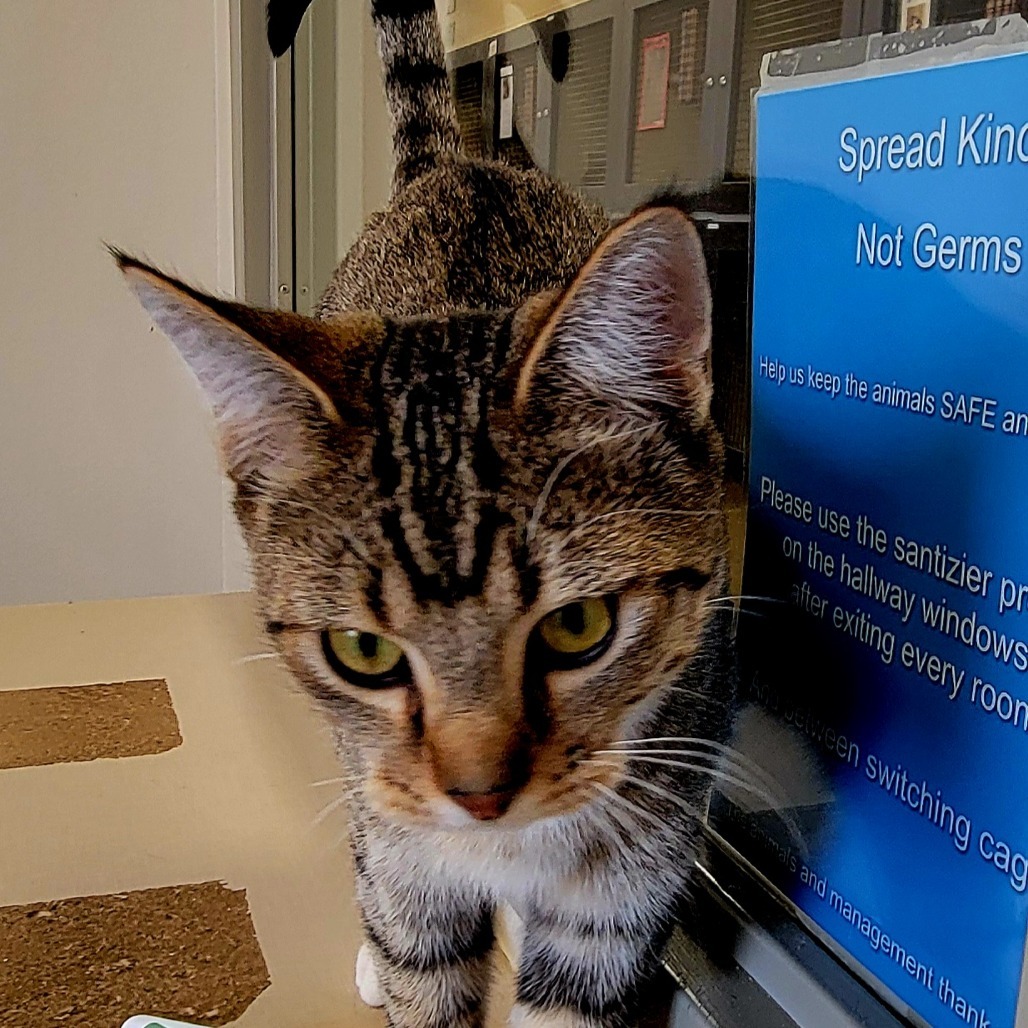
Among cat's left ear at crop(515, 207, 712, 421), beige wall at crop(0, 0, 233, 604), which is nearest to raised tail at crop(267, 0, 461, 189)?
cat's left ear at crop(515, 207, 712, 421)

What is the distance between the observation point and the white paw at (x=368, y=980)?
0.67 meters

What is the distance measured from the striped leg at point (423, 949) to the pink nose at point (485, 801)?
0.52ft

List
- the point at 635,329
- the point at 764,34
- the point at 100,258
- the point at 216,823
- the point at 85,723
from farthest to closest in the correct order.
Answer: the point at 100,258 → the point at 85,723 → the point at 216,823 → the point at 764,34 → the point at 635,329

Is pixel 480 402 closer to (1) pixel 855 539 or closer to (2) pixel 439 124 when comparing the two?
(1) pixel 855 539

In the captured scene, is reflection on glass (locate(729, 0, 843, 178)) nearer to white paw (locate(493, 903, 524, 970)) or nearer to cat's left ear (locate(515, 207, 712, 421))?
cat's left ear (locate(515, 207, 712, 421))

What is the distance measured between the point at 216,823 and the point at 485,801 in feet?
1.44

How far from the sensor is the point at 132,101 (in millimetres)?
1966

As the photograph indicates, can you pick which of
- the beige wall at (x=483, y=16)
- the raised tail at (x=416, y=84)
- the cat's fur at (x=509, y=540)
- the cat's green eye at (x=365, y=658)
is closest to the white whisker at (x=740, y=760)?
the cat's fur at (x=509, y=540)

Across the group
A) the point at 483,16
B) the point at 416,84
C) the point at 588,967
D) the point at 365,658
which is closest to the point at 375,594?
the point at 365,658

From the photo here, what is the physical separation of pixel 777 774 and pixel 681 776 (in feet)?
0.19

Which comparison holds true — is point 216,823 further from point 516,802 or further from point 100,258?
point 100,258

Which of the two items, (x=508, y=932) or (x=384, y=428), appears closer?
(x=384, y=428)

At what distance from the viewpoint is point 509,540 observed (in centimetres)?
48

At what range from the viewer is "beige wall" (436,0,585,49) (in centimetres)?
103
